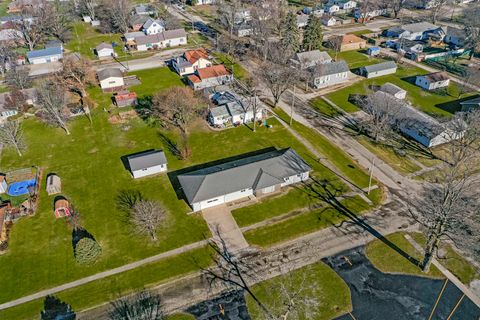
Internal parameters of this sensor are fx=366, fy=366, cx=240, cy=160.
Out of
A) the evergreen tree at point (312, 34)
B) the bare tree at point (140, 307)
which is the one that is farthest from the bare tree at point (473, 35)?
the bare tree at point (140, 307)

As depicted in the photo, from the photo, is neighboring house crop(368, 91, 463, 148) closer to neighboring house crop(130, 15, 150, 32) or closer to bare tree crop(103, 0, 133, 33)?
bare tree crop(103, 0, 133, 33)

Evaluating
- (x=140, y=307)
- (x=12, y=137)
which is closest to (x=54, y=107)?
(x=12, y=137)

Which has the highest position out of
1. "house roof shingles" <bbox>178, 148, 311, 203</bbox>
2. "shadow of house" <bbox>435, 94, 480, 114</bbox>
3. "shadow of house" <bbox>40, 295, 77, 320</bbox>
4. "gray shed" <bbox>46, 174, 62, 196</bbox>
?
"house roof shingles" <bbox>178, 148, 311, 203</bbox>

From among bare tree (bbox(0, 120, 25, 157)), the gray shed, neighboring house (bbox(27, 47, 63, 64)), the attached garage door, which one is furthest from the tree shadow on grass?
neighboring house (bbox(27, 47, 63, 64))

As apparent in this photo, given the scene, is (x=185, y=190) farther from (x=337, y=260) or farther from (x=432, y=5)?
(x=432, y=5)

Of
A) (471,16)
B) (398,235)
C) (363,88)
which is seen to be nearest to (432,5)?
(471,16)

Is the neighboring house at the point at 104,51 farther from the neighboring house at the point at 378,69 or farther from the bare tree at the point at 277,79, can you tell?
the neighboring house at the point at 378,69

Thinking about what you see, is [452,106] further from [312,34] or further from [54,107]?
[54,107]
